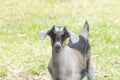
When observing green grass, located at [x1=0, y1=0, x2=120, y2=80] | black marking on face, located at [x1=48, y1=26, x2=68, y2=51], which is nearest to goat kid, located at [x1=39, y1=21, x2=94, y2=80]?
black marking on face, located at [x1=48, y1=26, x2=68, y2=51]

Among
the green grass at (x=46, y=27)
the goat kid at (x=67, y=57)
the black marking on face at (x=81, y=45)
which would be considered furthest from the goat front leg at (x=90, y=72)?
the green grass at (x=46, y=27)

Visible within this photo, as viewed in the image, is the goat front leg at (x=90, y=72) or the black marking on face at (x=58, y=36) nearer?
the black marking on face at (x=58, y=36)

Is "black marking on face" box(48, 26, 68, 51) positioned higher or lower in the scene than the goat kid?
higher

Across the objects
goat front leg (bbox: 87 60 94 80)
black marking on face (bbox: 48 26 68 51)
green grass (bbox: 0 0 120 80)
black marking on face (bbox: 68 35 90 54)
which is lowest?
green grass (bbox: 0 0 120 80)

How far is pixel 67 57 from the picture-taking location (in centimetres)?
652

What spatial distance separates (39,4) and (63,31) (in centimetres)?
970

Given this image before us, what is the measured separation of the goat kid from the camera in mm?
6078

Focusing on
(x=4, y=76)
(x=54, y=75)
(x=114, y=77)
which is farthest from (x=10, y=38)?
(x=54, y=75)

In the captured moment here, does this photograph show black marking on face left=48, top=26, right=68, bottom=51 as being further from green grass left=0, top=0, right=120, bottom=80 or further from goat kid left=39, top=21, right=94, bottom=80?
green grass left=0, top=0, right=120, bottom=80

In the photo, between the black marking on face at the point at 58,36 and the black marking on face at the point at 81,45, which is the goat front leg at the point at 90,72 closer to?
the black marking on face at the point at 81,45

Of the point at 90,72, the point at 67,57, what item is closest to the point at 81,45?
the point at 90,72

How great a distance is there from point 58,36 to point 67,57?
1.87ft

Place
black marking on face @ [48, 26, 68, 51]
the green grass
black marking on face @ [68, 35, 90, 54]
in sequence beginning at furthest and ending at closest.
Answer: the green grass < black marking on face @ [68, 35, 90, 54] < black marking on face @ [48, 26, 68, 51]

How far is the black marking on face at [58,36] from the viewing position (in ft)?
19.7
